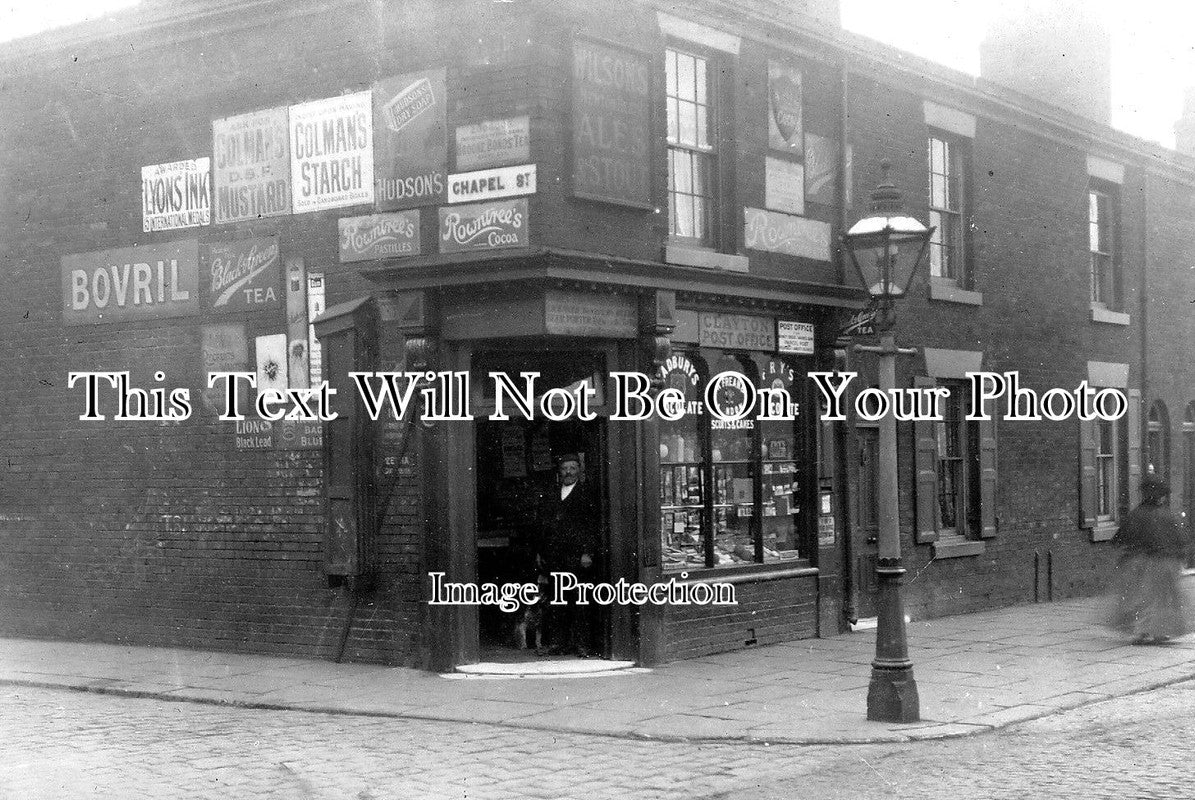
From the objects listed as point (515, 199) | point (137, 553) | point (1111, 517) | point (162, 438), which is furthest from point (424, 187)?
point (1111, 517)

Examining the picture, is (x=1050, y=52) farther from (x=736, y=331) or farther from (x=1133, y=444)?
(x=736, y=331)

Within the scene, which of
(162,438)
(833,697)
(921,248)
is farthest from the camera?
(162,438)

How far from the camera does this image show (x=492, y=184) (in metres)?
13.2

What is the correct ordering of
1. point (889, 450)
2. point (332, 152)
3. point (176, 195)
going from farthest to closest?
1. point (176, 195)
2. point (332, 152)
3. point (889, 450)

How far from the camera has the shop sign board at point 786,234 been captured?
15281 mm

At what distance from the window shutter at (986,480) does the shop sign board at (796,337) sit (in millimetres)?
4050

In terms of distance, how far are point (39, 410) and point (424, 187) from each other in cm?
577

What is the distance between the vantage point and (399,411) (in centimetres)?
1363

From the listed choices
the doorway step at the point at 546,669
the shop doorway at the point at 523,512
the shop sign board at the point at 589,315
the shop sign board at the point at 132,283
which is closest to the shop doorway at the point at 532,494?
the shop doorway at the point at 523,512

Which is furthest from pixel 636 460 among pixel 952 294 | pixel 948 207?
pixel 948 207

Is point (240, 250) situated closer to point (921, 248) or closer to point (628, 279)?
point (628, 279)

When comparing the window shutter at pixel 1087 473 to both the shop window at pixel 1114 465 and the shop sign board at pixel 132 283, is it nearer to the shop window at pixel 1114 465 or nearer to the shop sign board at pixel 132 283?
the shop window at pixel 1114 465

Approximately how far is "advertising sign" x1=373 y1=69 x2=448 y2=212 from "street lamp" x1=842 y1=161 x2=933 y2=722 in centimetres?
→ 396

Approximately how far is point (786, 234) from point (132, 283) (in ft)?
22.4
